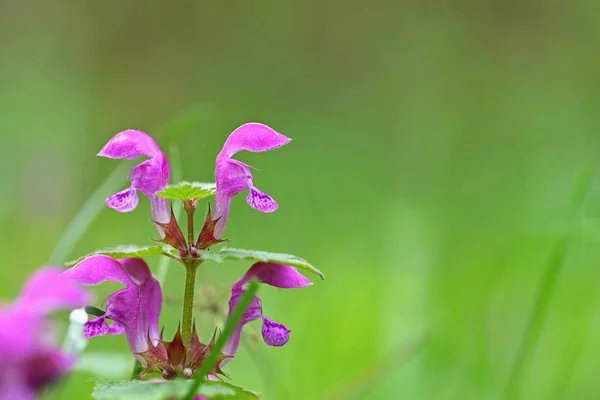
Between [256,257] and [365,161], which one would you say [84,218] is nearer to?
[256,257]

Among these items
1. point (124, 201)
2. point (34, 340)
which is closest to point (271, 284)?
point (124, 201)

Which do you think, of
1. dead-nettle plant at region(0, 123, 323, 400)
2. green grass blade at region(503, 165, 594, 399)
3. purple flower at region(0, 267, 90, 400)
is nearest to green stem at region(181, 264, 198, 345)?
dead-nettle plant at region(0, 123, 323, 400)

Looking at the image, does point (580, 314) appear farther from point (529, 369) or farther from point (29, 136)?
point (29, 136)

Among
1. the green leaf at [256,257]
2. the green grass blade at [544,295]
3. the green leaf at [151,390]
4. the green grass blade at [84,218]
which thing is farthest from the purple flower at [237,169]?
the green grass blade at [544,295]

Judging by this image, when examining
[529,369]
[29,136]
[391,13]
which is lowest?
[29,136]

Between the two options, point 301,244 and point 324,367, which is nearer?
point 324,367

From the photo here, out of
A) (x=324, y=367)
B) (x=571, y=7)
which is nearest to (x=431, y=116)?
(x=571, y=7)

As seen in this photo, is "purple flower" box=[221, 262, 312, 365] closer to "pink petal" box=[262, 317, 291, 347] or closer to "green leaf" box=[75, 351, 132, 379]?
"pink petal" box=[262, 317, 291, 347]
